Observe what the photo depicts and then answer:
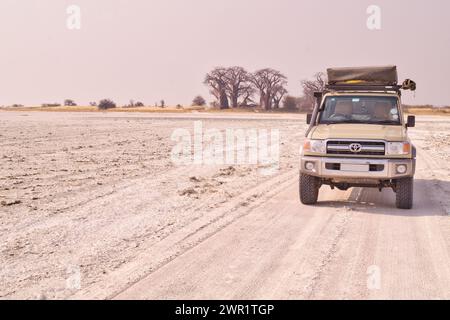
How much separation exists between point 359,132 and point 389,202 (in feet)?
5.64

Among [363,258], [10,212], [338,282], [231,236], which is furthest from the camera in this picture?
[10,212]

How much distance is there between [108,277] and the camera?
5371 mm

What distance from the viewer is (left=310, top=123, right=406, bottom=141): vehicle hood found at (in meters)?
8.76

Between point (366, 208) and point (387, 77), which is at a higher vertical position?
point (387, 77)

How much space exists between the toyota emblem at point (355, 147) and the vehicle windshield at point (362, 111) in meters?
1.19

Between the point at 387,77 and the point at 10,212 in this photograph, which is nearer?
the point at 10,212

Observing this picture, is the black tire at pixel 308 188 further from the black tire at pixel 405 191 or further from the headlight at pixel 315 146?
the black tire at pixel 405 191

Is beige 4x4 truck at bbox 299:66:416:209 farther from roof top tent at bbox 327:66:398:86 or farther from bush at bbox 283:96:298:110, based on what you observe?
bush at bbox 283:96:298:110

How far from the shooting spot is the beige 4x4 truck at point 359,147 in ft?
28.5

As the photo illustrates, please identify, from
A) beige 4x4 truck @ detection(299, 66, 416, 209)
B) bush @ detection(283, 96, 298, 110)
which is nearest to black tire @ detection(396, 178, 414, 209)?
beige 4x4 truck @ detection(299, 66, 416, 209)

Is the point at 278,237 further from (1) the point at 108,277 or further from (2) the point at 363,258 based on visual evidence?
(1) the point at 108,277
